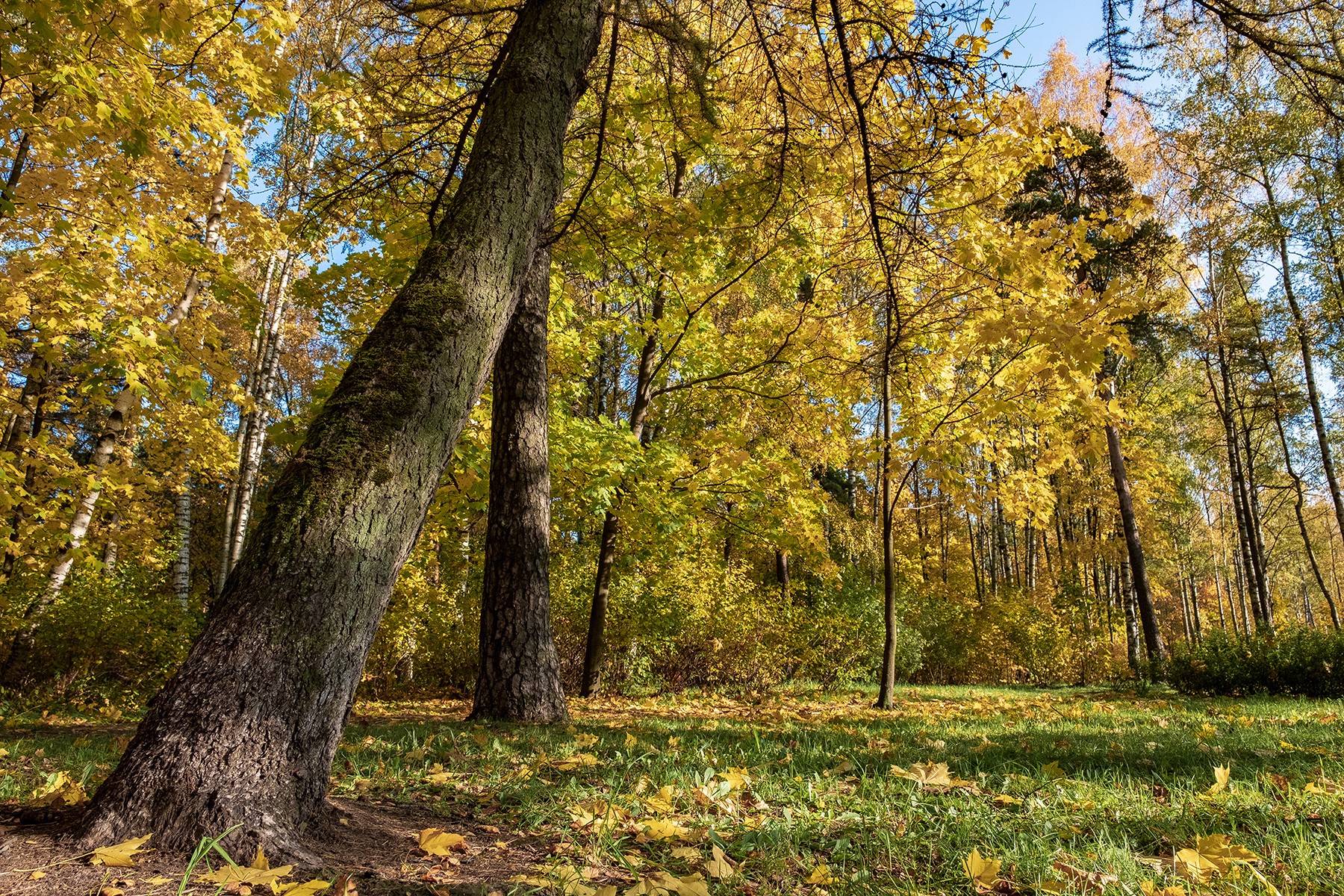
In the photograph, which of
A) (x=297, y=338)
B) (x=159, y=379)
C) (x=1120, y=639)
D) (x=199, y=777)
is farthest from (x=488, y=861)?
(x=1120, y=639)

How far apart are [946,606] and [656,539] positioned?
1318cm

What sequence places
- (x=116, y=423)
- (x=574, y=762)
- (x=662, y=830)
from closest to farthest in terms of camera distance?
1. (x=662, y=830)
2. (x=574, y=762)
3. (x=116, y=423)

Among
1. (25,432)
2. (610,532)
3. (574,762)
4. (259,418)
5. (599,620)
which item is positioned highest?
(259,418)

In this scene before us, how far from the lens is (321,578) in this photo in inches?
60.9

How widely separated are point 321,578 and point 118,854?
1.95 ft

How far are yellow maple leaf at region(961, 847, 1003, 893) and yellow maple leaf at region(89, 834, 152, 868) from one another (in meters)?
1.64

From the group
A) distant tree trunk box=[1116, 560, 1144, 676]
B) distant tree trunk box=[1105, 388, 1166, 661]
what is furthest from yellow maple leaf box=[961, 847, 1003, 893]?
distant tree trunk box=[1116, 560, 1144, 676]

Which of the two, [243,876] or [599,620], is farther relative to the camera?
[599,620]

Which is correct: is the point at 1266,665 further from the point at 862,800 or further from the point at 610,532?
the point at 862,800

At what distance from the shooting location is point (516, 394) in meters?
4.79

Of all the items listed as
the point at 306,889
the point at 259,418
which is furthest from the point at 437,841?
the point at 259,418

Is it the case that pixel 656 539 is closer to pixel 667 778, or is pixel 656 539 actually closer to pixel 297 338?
pixel 667 778

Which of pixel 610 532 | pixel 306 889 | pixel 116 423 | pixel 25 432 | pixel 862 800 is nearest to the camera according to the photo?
pixel 306 889

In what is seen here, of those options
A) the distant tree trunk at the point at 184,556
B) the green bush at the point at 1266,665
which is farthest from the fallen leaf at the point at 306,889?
the distant tree trunk at the point at 184,556
